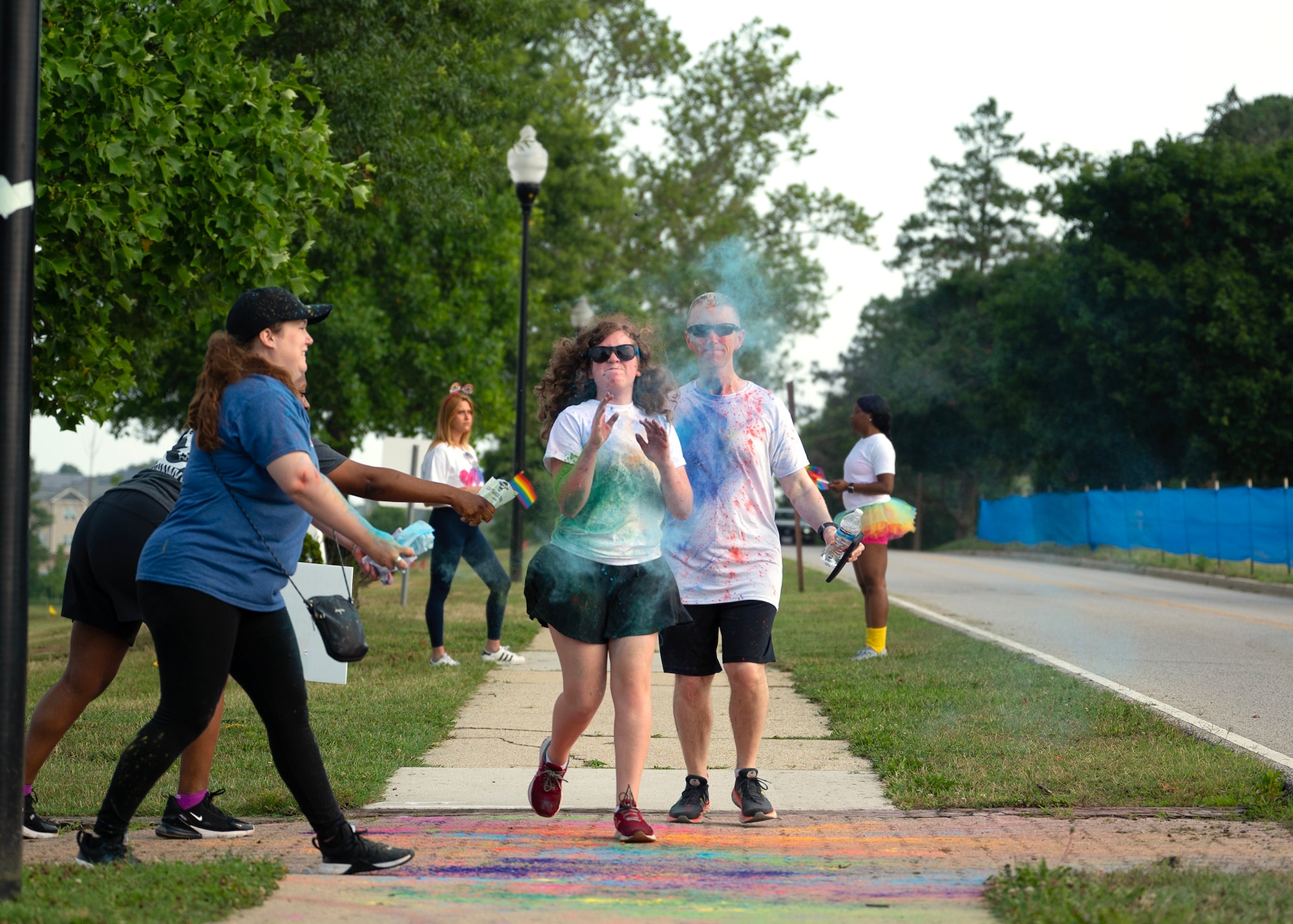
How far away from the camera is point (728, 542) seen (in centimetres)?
526

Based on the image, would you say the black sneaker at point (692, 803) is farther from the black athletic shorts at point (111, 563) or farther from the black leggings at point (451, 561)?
the black leggings at point (451, 561)

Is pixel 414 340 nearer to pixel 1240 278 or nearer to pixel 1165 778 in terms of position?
pixel 1165 778

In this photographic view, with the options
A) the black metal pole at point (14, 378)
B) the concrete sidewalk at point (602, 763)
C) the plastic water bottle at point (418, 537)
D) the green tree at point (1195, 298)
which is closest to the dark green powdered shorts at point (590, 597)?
the plastic water bottle at point (418, 537)

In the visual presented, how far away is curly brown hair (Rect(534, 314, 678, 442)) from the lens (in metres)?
5.04

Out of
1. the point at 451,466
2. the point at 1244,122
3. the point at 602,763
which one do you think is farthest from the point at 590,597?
the point at 1244,122

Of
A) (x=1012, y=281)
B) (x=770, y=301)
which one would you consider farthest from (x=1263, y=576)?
(x=1012, y=281)

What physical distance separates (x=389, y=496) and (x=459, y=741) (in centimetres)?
269

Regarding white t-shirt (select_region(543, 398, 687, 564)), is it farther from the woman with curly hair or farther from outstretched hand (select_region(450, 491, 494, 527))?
outstretched hand (select_region(450, 491, 494, 527))

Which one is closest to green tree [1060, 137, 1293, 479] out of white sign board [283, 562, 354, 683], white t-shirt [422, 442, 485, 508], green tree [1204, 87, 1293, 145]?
green tree [1204, 87, 1293, 145]

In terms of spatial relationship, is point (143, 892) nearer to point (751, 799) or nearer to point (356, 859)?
point (356, 859)

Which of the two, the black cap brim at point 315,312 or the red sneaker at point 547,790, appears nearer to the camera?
the black cap brim at point 315,312

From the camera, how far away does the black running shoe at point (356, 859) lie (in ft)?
14.2

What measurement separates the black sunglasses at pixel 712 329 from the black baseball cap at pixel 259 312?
1542mm

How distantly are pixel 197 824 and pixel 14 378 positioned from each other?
187cm
